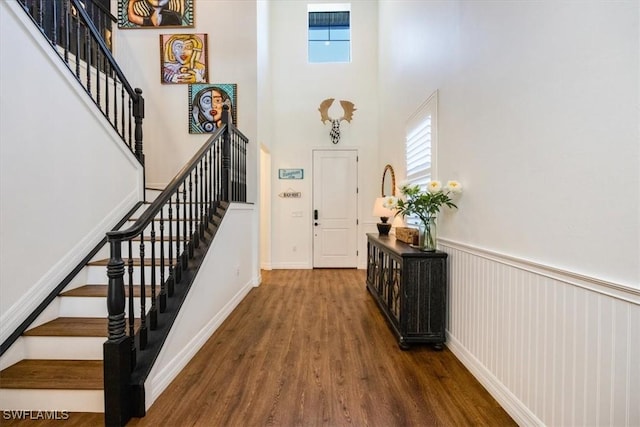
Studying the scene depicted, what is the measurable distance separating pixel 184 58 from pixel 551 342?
5.12 metres

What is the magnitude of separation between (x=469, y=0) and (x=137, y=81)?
4.39 meters

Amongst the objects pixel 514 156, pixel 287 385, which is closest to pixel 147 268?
pixel 287 385

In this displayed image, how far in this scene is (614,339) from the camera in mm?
1106

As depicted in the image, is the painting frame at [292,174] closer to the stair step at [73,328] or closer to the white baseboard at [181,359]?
the white baseboard at [181,359]

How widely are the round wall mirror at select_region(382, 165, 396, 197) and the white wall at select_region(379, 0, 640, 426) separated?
6.67 feet

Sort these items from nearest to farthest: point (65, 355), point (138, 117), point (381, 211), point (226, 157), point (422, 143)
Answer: point (65, 355) < point (422, 143) < point (138, 117) < point (226, 157) < point (381, 211)

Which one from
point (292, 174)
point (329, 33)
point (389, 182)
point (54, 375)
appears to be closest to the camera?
point (54, 375)

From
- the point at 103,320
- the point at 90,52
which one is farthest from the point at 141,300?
the point at 90,52

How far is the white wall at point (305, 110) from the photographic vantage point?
567 cm

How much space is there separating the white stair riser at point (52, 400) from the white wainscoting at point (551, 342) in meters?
2.31

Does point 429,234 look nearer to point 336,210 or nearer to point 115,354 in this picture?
point 115,354

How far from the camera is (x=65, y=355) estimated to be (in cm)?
187

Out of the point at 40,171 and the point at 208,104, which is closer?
the point at 40,171

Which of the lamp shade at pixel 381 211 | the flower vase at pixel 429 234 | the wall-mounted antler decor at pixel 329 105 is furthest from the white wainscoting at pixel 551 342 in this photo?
the wall-mounted antler decor at pixel 329 105
